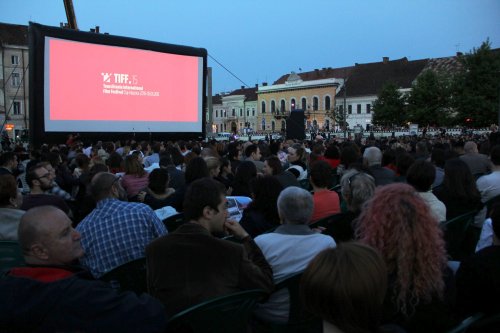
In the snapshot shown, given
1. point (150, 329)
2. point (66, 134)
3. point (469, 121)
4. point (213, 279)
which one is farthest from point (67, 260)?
point (469, 121)

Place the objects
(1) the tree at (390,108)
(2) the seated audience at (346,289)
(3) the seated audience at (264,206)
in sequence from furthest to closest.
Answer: (1) the tree at (390,108), (3) the seated audience at (264,206), (2) the seated audience at (346,289)

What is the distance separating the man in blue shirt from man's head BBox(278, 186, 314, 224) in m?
0.89

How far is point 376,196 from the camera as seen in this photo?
2320 mm

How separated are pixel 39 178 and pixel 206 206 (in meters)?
2.62

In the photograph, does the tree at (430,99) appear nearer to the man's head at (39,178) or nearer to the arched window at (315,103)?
the arched window at (315,103)

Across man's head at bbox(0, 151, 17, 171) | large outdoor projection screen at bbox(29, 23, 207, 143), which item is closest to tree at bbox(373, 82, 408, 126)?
large outdoor projection screen at bbox(29, 23, 207, 143)

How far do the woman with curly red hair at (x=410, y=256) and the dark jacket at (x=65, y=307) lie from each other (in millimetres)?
1015

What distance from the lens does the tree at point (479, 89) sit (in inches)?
1142

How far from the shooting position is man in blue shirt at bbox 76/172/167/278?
3.08m

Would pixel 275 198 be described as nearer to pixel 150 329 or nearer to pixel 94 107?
pixel 150 329

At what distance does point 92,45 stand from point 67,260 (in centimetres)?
1489

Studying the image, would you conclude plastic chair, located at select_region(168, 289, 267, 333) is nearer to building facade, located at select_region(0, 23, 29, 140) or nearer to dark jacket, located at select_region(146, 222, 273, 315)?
dark jacket, located at select_region(146, 222, 273, 315)

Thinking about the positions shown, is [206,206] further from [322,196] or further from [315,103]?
[315,103]

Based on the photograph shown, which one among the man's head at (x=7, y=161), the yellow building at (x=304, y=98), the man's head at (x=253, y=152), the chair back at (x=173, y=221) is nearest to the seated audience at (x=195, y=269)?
the chair back at (x=173, y=221)
